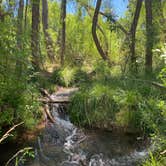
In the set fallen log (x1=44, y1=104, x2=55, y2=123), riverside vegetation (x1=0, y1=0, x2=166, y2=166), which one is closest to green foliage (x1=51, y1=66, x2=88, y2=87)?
riverside vegetation (x1=0, y1=0, x2=166, y2=166)

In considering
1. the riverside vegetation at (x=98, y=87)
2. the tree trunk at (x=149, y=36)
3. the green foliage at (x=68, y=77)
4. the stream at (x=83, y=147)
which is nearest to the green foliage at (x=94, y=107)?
the riverside vegetation at (x=98, y=87)

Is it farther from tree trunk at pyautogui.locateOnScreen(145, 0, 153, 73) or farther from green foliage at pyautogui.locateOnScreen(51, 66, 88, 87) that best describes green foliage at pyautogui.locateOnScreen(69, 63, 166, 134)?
tree trunk at pyautogui.locateOnScreen(145, 0, 153, 73)

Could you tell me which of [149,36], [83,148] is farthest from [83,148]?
[149,36]

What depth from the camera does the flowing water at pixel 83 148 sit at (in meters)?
6.37

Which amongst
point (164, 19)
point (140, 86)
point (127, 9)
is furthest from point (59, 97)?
point (127, 9)

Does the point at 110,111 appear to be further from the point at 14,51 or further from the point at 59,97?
the point at 14,51

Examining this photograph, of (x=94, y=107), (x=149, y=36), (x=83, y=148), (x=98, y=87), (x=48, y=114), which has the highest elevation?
(x=149, y=36)

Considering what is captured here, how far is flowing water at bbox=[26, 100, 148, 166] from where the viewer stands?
637 cm

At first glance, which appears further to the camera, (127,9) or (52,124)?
(127,9)

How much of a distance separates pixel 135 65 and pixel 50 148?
5.70 meters

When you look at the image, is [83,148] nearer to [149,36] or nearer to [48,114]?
[48,114]

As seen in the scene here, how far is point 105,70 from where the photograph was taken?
1180 cm

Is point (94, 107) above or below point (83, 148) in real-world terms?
above

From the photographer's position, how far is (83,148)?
23.0ft
